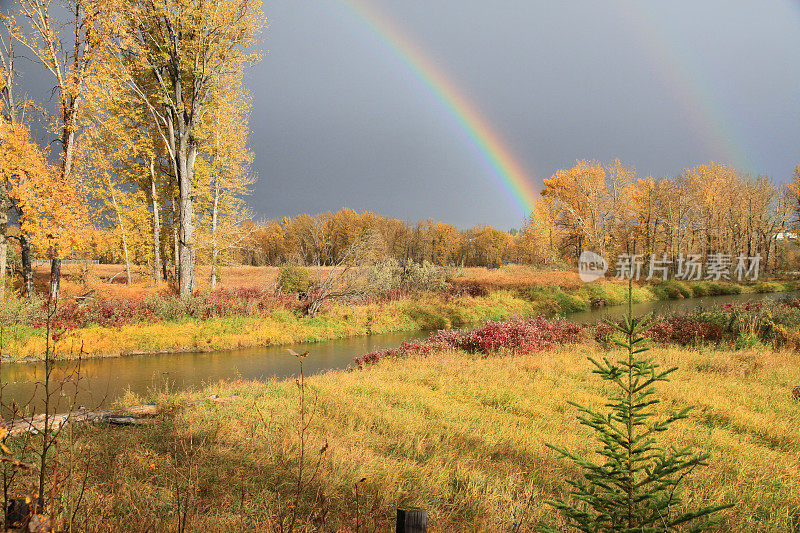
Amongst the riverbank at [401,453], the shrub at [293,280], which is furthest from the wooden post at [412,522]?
the shrub at [293,280]

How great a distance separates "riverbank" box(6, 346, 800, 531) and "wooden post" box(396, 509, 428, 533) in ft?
1.68

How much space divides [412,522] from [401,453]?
10.2 ft

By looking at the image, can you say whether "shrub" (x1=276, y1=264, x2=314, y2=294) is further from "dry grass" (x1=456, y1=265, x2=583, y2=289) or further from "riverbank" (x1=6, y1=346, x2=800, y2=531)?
"riverbank" (x1=6, y1=346, x2=800, y2=531)

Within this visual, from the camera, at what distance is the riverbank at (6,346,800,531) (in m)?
3.42

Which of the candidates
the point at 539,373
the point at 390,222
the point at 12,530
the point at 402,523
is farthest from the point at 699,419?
the point at 390,222

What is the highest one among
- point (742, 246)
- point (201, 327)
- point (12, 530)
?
point (742, 246)

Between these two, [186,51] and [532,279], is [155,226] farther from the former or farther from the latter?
[532,279]

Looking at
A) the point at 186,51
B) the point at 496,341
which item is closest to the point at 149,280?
the point at 186,51

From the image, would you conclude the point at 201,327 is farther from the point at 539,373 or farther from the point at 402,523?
the point at 402,523

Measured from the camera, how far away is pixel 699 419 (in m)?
6.18

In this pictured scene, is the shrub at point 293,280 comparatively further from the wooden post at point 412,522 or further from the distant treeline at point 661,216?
the wooden post at point 412,522

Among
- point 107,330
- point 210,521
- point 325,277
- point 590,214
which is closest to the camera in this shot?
point 210,521

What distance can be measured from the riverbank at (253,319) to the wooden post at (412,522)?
8.08 m

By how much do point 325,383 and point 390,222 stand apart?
252ft
